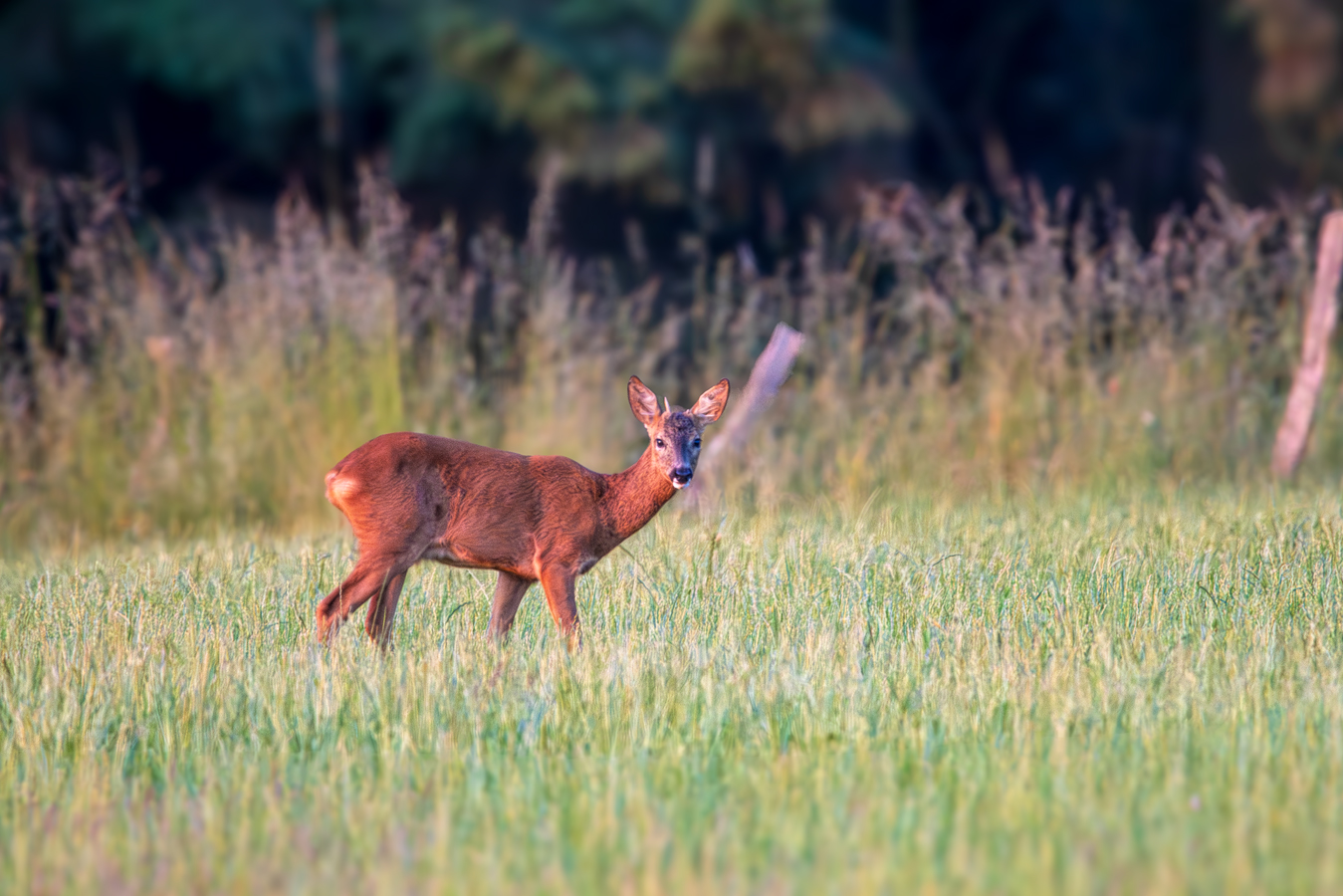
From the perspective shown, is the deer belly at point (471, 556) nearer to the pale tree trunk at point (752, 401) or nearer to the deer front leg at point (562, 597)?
the deer front leg at point (562, 597)

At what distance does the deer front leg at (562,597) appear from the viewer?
16.8ft

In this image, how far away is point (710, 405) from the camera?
5.80m

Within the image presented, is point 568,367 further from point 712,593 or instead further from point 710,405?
point 712,593

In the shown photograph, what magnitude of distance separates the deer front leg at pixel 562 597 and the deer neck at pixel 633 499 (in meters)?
0.29

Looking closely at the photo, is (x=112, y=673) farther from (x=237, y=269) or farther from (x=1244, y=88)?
(x=1244, y=88)

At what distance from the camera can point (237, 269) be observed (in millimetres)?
9234

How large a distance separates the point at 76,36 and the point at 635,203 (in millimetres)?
4738

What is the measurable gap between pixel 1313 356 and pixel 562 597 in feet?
16.6

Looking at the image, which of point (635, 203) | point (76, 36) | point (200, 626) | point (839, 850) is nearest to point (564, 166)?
point (635, 203)

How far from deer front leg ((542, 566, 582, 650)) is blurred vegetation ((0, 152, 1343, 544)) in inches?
125

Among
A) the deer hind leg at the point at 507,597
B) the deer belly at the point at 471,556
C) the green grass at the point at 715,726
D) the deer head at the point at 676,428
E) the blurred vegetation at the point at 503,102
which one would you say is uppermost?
the blurred vegetation at the point at 503,102

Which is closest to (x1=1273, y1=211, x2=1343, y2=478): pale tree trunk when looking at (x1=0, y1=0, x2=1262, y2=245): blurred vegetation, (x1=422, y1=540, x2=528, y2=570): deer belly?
(x1=0, y1=0, x2=1262, y2=245): blurred vegetation

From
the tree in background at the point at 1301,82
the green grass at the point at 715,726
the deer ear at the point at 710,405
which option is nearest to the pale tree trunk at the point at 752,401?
the green grass at the point at 715,726

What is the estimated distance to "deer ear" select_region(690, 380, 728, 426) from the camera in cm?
577
